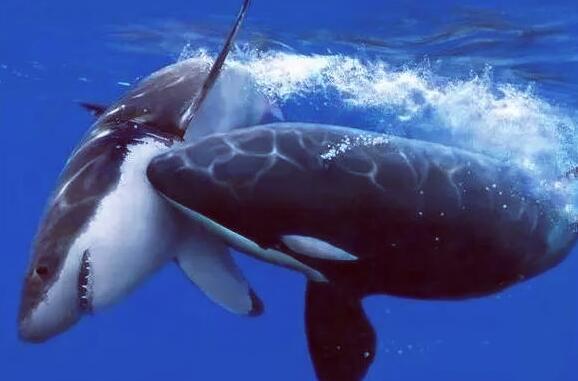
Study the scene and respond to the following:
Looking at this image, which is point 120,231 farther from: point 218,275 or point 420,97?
point 420,97

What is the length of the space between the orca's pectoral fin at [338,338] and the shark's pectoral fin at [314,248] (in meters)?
0.92

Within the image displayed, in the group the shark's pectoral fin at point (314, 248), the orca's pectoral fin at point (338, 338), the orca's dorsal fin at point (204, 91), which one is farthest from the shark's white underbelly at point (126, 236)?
the orca's pectoral fin at point (338, 338)

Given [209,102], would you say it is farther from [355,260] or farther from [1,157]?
[1,157]

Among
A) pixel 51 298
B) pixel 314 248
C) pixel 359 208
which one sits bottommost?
pixel 51 298

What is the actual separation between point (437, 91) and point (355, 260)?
39.1ft

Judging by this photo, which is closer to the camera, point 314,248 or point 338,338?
point 314,248

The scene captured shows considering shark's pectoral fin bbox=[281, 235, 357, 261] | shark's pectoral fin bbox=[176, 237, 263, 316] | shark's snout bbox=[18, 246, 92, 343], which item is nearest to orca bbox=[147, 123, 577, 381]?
shark's pectoral fin bbox=[281, 235, 357, 261]

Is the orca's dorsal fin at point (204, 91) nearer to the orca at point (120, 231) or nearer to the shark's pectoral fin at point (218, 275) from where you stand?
the orca at point (120, 231)

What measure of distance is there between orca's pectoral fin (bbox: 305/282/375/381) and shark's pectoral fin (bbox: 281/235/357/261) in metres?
0.92

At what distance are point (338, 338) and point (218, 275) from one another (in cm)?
110

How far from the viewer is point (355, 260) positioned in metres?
5.34

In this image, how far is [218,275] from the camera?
621cm

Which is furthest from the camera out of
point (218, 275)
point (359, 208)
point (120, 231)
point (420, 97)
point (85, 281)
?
point (420, 97)

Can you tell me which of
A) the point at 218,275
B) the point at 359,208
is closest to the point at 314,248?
the point at 359,208
